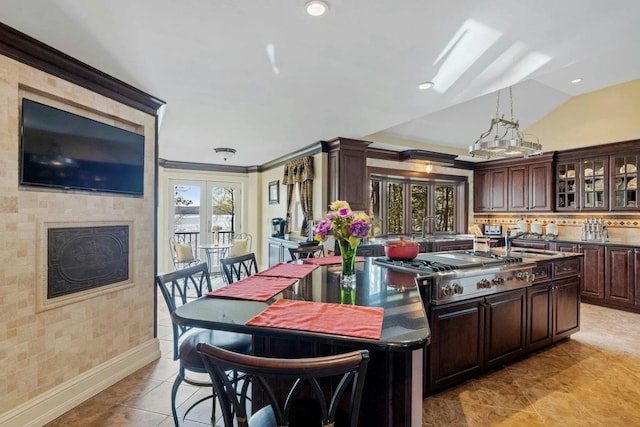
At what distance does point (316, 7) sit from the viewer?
1617 millimetres

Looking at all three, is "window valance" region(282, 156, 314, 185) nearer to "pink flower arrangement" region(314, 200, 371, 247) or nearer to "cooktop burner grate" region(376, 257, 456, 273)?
"cooktop burner grate" region(376, 257, 456, 273)

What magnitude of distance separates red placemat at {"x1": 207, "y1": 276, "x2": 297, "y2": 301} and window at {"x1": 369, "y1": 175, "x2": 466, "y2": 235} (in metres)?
3.46

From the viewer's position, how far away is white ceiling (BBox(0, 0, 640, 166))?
1.64 m

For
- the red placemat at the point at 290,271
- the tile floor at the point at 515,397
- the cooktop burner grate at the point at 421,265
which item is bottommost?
the tile floor at the point at 515,397

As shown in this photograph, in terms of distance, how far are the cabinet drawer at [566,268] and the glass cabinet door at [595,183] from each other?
2268 mm

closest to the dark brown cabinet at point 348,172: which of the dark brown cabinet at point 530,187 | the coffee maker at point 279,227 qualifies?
the coffee maker at point 279,227

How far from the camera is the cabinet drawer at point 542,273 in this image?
110 inches

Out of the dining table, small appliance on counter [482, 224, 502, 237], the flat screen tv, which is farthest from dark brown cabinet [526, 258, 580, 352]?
the flat screen tv

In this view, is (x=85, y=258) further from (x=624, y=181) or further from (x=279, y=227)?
(x=624, y=181)

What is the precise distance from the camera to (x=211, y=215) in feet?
22.5

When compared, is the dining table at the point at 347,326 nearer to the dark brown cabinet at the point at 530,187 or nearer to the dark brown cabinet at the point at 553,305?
the dark brown cabinet at the point at 553,305

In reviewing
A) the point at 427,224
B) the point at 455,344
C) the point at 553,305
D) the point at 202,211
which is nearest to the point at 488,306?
the point at 455,344

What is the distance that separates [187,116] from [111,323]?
2.16m

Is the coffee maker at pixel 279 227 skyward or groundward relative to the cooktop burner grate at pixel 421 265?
skyward
